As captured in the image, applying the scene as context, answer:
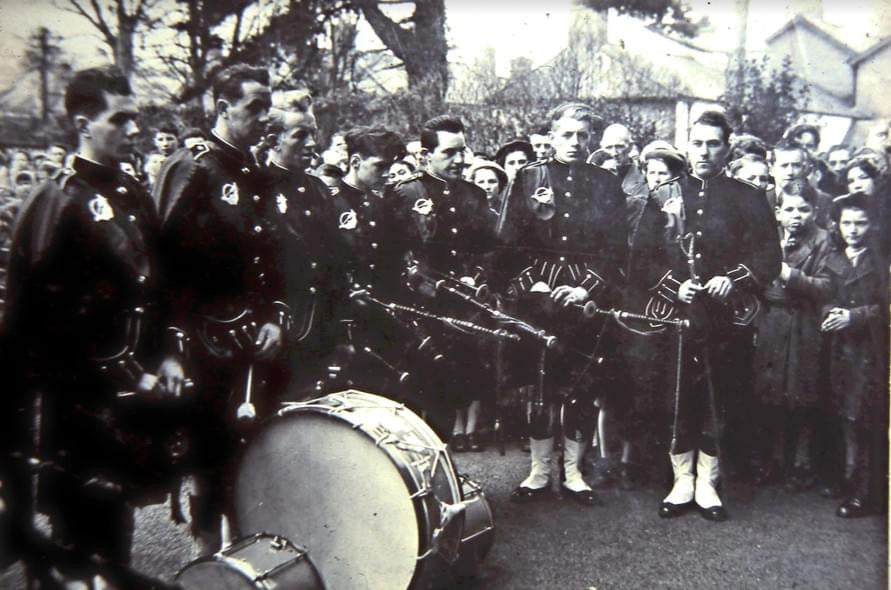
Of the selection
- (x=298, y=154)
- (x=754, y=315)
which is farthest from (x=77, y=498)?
(x=754, y=315)

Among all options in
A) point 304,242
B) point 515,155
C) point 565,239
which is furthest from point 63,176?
point 565,239

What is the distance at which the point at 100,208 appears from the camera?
10.2 feet

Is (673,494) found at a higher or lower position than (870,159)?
lower

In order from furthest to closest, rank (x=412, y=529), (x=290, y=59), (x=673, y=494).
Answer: (x=673, y=494) → (x=290, y=59) → (x=412, y=529)

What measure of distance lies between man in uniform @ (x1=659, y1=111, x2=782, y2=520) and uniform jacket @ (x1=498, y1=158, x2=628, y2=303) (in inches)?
10.8

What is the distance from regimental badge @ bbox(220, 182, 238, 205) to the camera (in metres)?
3.31

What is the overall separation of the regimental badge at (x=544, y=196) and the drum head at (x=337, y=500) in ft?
5.07

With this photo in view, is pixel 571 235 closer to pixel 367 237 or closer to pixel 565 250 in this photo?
pixel 565 250

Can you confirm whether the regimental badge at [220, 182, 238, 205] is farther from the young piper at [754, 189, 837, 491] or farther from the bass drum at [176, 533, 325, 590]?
the young piper at [754, 189, 837, 491]

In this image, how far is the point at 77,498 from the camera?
3211mm

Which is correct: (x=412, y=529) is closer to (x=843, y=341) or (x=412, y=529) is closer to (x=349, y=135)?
(x=349, y=135)

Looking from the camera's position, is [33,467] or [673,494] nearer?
[33,467]

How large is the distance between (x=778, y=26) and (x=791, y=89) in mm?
322

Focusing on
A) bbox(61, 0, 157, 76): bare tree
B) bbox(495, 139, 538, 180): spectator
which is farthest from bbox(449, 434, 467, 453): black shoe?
bbox(61, 0, 157, 76): bare tree
